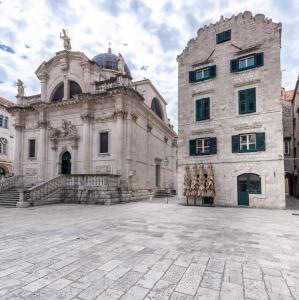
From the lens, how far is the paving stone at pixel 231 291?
3539 mm

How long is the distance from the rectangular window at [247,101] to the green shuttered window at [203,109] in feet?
8.32

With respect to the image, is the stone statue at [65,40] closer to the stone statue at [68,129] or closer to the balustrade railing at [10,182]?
the stone statue at [68,129]

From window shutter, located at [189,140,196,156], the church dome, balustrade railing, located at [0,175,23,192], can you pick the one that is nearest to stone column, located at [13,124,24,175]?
balustrade railing, located at [0,175,23,192]

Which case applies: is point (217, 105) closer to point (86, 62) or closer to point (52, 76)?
point (86, 62)

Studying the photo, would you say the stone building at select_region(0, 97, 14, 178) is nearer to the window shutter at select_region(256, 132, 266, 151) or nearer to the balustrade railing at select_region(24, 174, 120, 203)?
the balustrade railing at select_region(24, 174, 120, 203)

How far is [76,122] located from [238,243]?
21393 millimetres

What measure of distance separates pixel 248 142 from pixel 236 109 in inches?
107

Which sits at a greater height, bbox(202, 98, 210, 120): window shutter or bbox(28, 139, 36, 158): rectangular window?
bbox(202, 98, 210, 120): window shutter

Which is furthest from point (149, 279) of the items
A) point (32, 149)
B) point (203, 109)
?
point (32, 149)

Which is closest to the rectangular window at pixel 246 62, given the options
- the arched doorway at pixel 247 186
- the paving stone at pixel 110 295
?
the arched doorway at pixel 247 186

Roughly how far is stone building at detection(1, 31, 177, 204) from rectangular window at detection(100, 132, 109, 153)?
3.2 inches

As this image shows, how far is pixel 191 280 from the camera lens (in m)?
4.12

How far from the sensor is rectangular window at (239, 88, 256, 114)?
662 inches

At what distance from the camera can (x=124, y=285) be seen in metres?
3.89
